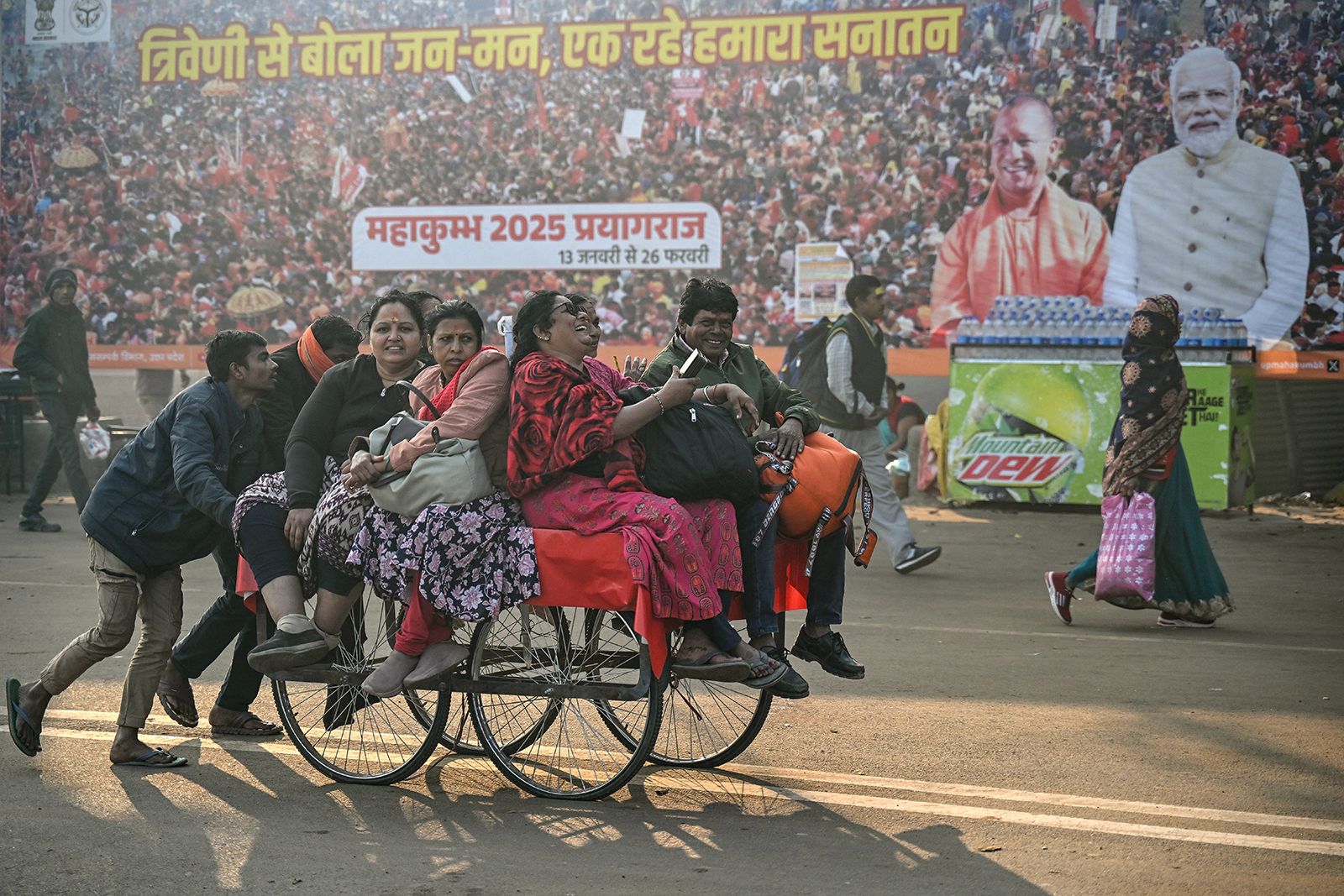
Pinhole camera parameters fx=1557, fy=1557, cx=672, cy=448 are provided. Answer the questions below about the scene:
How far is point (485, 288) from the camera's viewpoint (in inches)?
678

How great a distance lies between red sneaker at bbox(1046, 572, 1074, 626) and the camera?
8.41 metres

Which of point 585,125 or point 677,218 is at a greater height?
point 585,125

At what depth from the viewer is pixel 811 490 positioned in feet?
17.3

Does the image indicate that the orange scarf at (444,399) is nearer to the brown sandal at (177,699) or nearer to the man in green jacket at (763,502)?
the man in green jacket at (763,502)

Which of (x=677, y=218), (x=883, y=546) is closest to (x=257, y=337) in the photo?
(x=883, y=546)

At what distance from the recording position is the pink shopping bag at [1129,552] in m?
7.99

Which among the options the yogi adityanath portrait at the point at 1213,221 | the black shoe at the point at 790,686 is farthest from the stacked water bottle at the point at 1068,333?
the black shoe at the point at 790,686

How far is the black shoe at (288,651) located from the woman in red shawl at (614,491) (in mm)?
829

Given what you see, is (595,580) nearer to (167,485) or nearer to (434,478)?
(434,478)

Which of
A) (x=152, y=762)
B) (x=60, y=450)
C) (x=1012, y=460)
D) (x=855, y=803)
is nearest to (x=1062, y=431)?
(x=1012, y=460)

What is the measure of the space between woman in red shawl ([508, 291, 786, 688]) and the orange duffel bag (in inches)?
7.1

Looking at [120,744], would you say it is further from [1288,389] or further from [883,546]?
[1288,389]

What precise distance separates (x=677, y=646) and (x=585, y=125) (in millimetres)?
12556

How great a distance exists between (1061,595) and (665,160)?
30.5 feet
